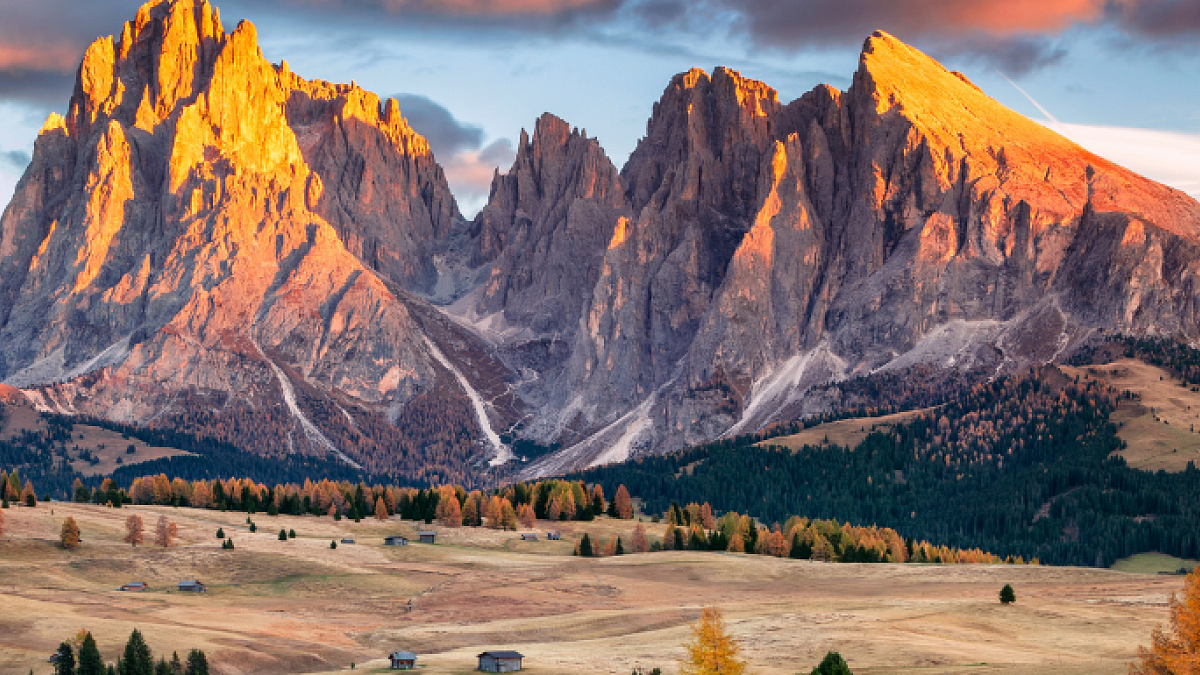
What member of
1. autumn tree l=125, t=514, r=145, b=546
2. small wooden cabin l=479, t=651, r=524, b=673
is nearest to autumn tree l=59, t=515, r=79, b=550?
autumn tree l=125, t=514, r=145, b=546

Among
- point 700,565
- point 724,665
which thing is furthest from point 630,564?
point 724,665

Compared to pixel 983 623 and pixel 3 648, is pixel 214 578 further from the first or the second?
pixel 983 623

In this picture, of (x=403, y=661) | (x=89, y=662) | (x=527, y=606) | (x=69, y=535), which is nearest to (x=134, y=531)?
(x=69, y=535)

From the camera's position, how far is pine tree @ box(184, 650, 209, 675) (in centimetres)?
10344

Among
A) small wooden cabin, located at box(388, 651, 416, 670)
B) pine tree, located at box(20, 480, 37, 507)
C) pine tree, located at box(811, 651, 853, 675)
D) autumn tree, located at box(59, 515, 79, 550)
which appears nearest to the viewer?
pine tree, located at box(811, 651, 853, 675)

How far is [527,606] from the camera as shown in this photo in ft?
495

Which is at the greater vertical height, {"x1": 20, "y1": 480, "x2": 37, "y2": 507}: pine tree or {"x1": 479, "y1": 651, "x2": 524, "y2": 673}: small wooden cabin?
{"x1": 20, "y1": 480, "x2": 37, "y2": 507}: pine tree

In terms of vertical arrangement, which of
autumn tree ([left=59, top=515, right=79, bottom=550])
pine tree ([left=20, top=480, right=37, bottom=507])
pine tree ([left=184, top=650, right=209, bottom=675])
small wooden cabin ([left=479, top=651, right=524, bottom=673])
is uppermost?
pine tree ([left=20, top=480, right=37, bottom=507])

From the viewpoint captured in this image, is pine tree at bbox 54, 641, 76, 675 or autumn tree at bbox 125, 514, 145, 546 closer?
pine tree at bbox 54, 641, 76, 675

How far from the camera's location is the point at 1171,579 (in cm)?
15262

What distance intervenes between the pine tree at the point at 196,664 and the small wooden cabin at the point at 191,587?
1832 inches

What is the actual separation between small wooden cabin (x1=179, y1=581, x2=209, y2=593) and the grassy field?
6.91 feet

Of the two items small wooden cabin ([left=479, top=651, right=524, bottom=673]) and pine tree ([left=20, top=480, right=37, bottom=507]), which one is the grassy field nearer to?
small wooden cabin ([left=479, top=651, right=524, bottom=673])

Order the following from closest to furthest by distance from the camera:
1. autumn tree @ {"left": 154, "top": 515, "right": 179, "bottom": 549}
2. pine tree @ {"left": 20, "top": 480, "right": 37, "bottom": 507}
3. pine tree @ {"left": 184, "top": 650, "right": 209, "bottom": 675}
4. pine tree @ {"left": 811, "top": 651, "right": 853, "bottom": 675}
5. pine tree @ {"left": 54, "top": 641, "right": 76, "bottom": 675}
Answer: pine tree @ {"left": 811, "top": 651, "right": 853, "bottom": 675}, pine tree @ {"left": 54, "top": 641, "right": 76, "bottom": 675}, pine tree @ {"left": 184, "top": 650, "right": 209, "bottom": 675}, autumn tree @ {"left": 154, "top": 515, "right": 179, "bottom": 549}, pine tree @ {"left": 20, "top": 480, "right": 37, "bottom": 507}
